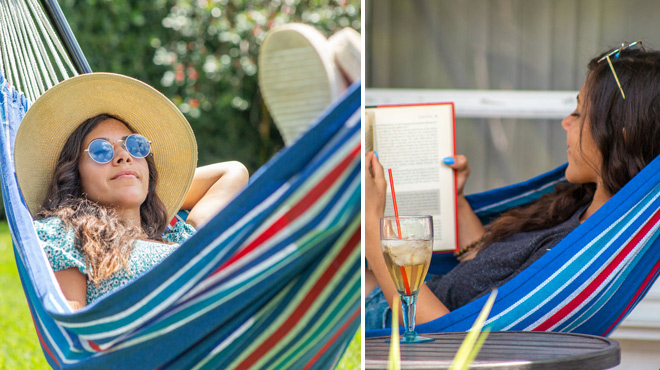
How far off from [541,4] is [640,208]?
88.8 inches

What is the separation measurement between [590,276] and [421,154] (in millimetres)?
760

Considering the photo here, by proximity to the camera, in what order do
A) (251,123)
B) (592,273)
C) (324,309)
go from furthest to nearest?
(251,123), (592,273), (324,309)

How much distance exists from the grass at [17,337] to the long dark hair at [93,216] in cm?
105

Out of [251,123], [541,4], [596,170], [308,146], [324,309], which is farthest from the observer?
[251,123]

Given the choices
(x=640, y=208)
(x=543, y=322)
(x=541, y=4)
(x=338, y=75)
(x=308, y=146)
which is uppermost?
(x=541, y=4)

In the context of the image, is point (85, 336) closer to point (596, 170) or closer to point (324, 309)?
point (324, 309)

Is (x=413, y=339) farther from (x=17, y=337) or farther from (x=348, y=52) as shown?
(x=17, y=337)

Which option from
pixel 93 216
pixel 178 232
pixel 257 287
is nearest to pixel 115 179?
pixel 93 216

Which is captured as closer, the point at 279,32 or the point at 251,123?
the point at 279,32

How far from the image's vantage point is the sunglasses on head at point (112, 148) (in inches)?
83.0

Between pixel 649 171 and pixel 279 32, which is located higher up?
pixel 279 32

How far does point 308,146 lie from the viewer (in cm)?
124

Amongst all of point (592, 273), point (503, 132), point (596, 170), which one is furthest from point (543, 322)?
point (503, 132)

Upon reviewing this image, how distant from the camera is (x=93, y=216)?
1990mm
